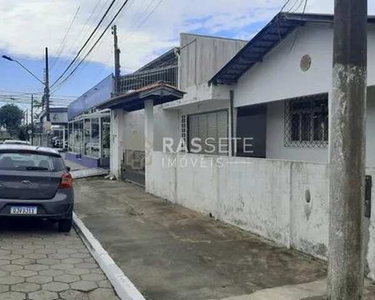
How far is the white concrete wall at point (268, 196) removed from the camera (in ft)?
19.7

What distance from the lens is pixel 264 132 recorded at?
42.4 feet

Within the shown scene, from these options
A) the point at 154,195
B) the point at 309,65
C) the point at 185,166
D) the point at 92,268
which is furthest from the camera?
the point at 154,195

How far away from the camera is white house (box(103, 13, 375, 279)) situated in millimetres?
6469

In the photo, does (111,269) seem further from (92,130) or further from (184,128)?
(92,130)

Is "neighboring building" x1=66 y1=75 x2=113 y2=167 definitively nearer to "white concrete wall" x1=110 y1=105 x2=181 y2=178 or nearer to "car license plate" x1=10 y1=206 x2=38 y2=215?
"white concrete wall" x1=110 y1=105 x2=181 y2=178

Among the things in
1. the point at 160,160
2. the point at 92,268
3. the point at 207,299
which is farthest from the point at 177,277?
the point at 160,160

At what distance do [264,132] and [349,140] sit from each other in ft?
30.9

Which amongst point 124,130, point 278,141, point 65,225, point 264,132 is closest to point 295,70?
point 278,141

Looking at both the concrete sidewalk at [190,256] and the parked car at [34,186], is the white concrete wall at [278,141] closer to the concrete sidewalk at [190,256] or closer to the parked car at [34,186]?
the concrete sidewalk at [190,256]

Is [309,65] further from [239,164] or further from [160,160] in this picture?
[160,160]

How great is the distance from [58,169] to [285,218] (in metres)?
4.06

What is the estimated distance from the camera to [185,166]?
1088 cm

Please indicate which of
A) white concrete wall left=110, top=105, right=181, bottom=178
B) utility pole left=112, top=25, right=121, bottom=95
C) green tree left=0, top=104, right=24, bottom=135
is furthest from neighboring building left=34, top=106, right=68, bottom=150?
green tree left=0, top=104, right=24, bottom=135

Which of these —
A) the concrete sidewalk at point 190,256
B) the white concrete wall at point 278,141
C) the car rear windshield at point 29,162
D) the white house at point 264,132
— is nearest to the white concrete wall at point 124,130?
the white house at point 264,132
